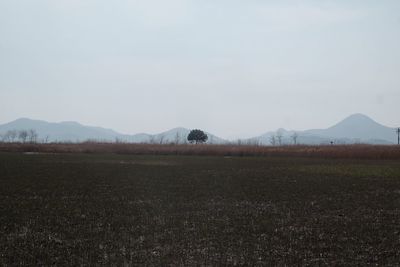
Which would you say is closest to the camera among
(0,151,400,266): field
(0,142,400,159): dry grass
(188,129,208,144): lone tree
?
(0,151,400,266): field

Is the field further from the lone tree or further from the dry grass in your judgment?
the lone tree

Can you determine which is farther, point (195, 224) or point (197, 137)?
point (197, 137)

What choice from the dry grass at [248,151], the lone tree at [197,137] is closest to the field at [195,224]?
the dry grass at [248,151]

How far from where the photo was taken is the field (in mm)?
8695

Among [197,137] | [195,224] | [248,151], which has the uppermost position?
[197,137]

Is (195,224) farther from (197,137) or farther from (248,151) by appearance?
(197,137)

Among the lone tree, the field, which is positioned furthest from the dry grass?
the lone tree

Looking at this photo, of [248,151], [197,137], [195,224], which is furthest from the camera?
[197,137]

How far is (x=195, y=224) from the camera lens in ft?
39.5

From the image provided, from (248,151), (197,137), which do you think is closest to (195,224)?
(248,151)

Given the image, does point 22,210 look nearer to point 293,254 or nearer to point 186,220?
point 186,220

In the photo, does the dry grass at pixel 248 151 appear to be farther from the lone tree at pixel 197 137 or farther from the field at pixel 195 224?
the lone tree at pixel 197 137

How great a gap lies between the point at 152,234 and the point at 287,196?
8.73 m

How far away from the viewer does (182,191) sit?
19312mm
